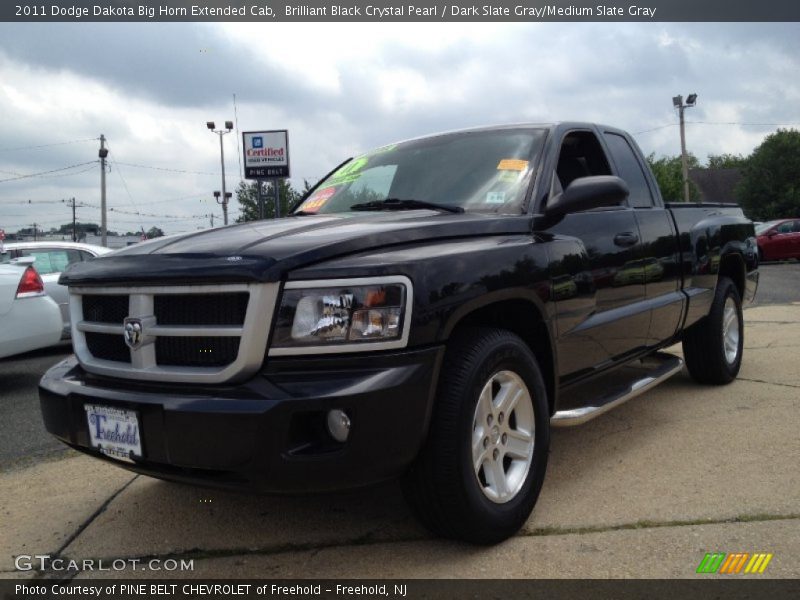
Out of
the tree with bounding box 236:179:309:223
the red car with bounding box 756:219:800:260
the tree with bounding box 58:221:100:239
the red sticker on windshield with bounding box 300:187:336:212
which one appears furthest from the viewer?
the tree with bounding box 58:221:100:239

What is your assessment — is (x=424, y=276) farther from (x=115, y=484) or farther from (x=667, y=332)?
(x=667, y=332)

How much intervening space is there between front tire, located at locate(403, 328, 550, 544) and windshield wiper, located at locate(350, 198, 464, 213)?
756mm

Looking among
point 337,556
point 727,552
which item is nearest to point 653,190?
point 727,552

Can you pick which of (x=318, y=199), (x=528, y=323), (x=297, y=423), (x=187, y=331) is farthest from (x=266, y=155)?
(x=297, y=423)

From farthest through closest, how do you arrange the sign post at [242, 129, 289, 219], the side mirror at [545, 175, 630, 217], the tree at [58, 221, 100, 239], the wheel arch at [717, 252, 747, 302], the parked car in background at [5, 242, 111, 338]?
the tree at [58, 221, 100, 239] < the sign post at [242, 129, 289, 219] < the parked car in background at [5, 242, 111, 338] < the wheel arch at [717, 252, 747, 302] < the side mirror at [545, 175, 630, 217]

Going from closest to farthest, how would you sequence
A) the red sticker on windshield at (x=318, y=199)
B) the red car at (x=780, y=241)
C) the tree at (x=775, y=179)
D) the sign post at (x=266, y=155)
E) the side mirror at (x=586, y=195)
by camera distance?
the side mirror at (x=586, y=195) < the red sticker on windshield at (x=318, y=199) < the sign post at (x=266, y=155) < the red car at (x=780, y=241) < the tree at (x=775, y=179)

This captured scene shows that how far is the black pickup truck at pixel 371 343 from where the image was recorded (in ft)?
7.53

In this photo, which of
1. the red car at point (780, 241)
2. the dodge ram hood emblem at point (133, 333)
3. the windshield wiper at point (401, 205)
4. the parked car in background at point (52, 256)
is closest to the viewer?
the dodge ram hood emblem at point (133, 333)

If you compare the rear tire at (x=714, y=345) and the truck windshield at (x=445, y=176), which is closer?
the truck windshield at (x=445, y=176)

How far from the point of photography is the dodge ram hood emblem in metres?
2.52

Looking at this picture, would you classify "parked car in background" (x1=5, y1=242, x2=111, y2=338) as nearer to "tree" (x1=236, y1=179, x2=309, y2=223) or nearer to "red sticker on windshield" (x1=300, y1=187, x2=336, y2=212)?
"red sticker on windshield" (x1=300, y1=187, x2=336, y2=212)

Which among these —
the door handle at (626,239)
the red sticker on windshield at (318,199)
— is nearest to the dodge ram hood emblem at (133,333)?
the red sticker on windshield at (318,199)

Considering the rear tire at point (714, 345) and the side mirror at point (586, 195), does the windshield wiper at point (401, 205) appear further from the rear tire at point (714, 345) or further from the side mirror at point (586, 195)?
the rear tire at point (714, 345)

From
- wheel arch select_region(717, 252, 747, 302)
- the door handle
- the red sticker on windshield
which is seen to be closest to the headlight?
the red sticker on windshield
